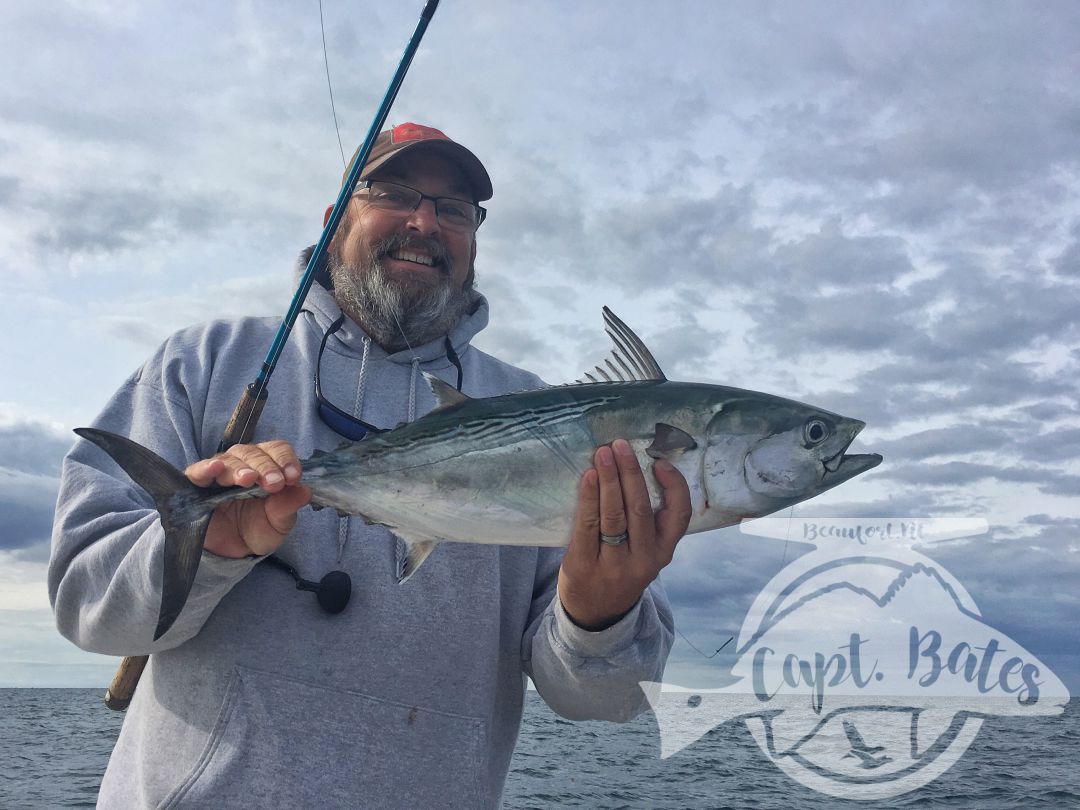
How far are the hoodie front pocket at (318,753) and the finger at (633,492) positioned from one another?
1.00 metres

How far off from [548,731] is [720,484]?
4922cm

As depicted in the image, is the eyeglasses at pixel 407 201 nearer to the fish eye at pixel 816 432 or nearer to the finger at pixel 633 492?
the finger at pixel 633 492

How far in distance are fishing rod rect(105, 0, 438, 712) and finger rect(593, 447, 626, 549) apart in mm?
1200

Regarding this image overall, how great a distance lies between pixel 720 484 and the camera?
96.9 inches

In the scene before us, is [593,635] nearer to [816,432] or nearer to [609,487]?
[609,487]

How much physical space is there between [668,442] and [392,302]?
4.92ft

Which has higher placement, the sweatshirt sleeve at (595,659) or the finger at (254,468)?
the finger at (254,468)

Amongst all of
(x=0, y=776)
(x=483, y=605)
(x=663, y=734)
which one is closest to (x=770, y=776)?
(x=663, y=734)

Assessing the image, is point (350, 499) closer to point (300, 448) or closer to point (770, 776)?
point (300, 448)

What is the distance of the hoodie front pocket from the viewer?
249cm

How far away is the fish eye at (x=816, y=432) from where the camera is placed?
255cm

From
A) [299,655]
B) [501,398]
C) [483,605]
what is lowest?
[299,655]

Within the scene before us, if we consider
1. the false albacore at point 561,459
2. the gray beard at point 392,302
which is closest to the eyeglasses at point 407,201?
the gray beard at point 392,302

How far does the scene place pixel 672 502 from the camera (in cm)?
242
